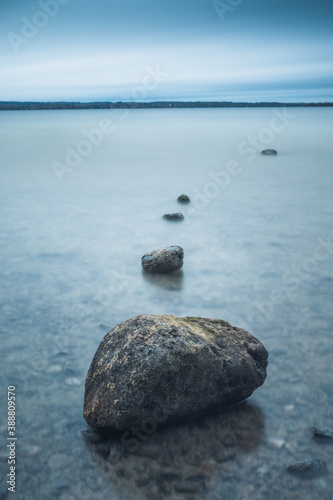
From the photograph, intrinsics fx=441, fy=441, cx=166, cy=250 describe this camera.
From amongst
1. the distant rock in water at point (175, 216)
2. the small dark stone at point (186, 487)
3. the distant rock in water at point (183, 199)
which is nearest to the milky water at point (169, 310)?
the small dark stone at point (186, 487)

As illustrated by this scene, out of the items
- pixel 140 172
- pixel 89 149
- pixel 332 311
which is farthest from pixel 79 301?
pixel 89 149

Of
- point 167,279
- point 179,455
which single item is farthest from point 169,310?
point 179,455

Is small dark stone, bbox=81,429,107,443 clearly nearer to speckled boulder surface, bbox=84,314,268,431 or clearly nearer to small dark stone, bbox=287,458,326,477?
speckled boulder surface, bbox=84,314,268,431

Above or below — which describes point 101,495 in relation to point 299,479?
below

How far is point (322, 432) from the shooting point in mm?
3447

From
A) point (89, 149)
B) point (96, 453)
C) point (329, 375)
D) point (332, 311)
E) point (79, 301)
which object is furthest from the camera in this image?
point (89, 149)

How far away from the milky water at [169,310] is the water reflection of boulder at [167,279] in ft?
0.10

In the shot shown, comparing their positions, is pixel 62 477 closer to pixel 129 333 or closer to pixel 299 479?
pixel 129 333

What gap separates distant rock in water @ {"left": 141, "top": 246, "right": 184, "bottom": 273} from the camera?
6629 millimetres

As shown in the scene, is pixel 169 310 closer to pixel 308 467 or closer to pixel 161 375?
pixel 161 375

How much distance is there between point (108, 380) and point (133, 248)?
4.45 m

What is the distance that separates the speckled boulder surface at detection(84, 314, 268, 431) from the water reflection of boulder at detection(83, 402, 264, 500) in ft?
0.36

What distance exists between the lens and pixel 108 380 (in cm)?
350

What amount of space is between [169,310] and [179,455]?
2.44 m
